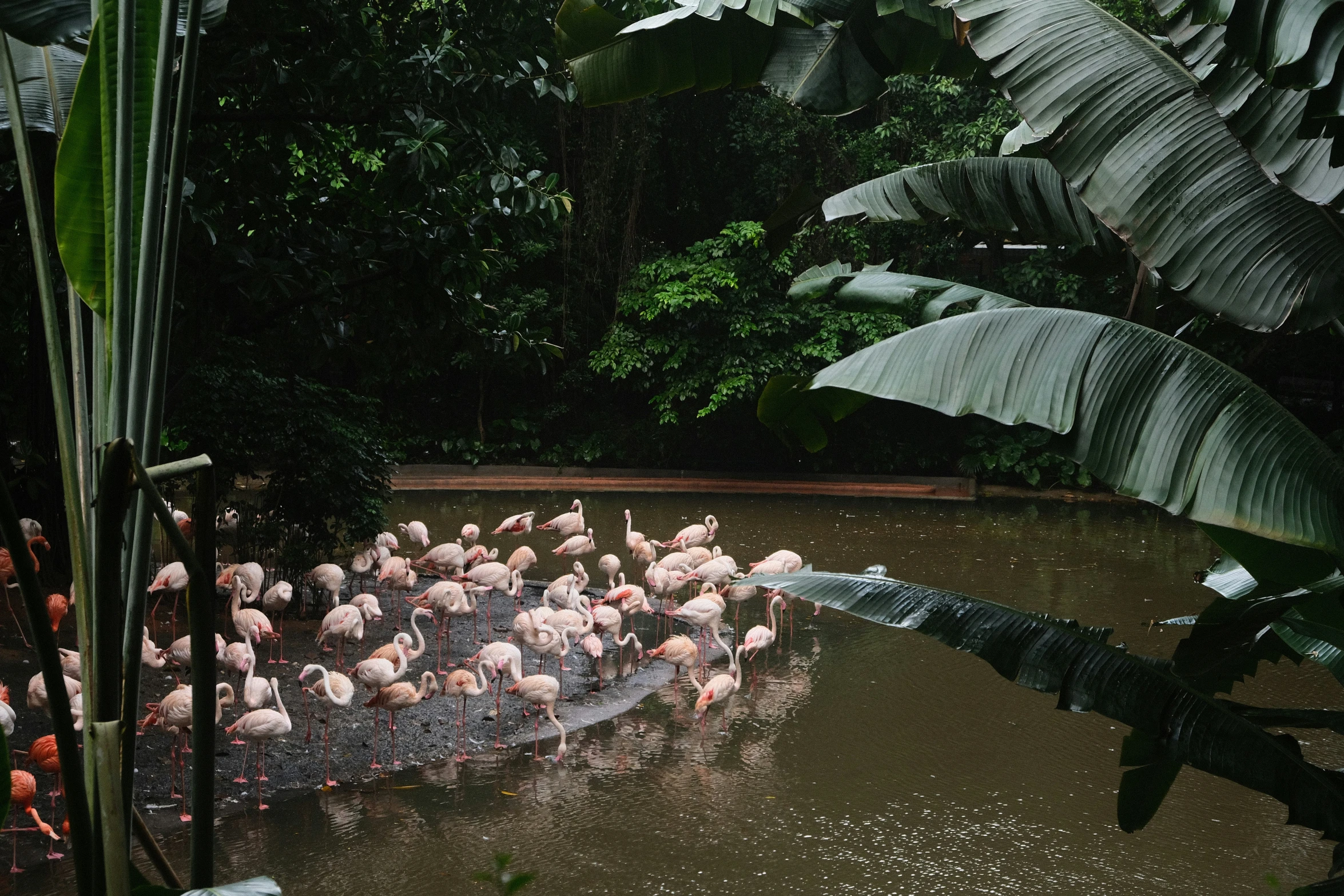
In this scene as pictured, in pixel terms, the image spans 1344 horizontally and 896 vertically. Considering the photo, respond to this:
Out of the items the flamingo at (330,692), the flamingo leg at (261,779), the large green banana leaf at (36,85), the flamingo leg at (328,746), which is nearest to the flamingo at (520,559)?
the flamingo leg at (328,746)

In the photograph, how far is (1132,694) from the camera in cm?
225

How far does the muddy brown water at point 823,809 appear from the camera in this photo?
396 cm

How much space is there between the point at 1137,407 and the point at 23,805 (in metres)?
3.99

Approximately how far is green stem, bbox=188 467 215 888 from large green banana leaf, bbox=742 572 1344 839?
1388 millimetres

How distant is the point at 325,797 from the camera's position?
460 centimetres

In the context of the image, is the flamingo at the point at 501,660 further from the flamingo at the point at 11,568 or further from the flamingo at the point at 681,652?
the flamingo at the point at 11,568

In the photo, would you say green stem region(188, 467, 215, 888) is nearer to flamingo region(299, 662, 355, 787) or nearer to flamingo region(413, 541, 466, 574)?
flamingo region(299, 662, 355, 787)

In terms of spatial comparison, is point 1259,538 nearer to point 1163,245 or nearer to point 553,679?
point 1163,245

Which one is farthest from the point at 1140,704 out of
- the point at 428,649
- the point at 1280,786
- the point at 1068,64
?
the point at 428,649

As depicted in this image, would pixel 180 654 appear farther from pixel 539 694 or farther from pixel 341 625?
pixel 539 694

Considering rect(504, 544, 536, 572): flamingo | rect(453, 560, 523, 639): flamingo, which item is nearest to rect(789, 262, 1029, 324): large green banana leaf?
rect(453, 560, 523, 639): flamingo

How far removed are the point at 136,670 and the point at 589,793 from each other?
12.8ft

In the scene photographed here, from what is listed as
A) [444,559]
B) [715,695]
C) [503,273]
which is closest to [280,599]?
[444,559]

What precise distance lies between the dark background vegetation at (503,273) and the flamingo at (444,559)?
0.54 meters
